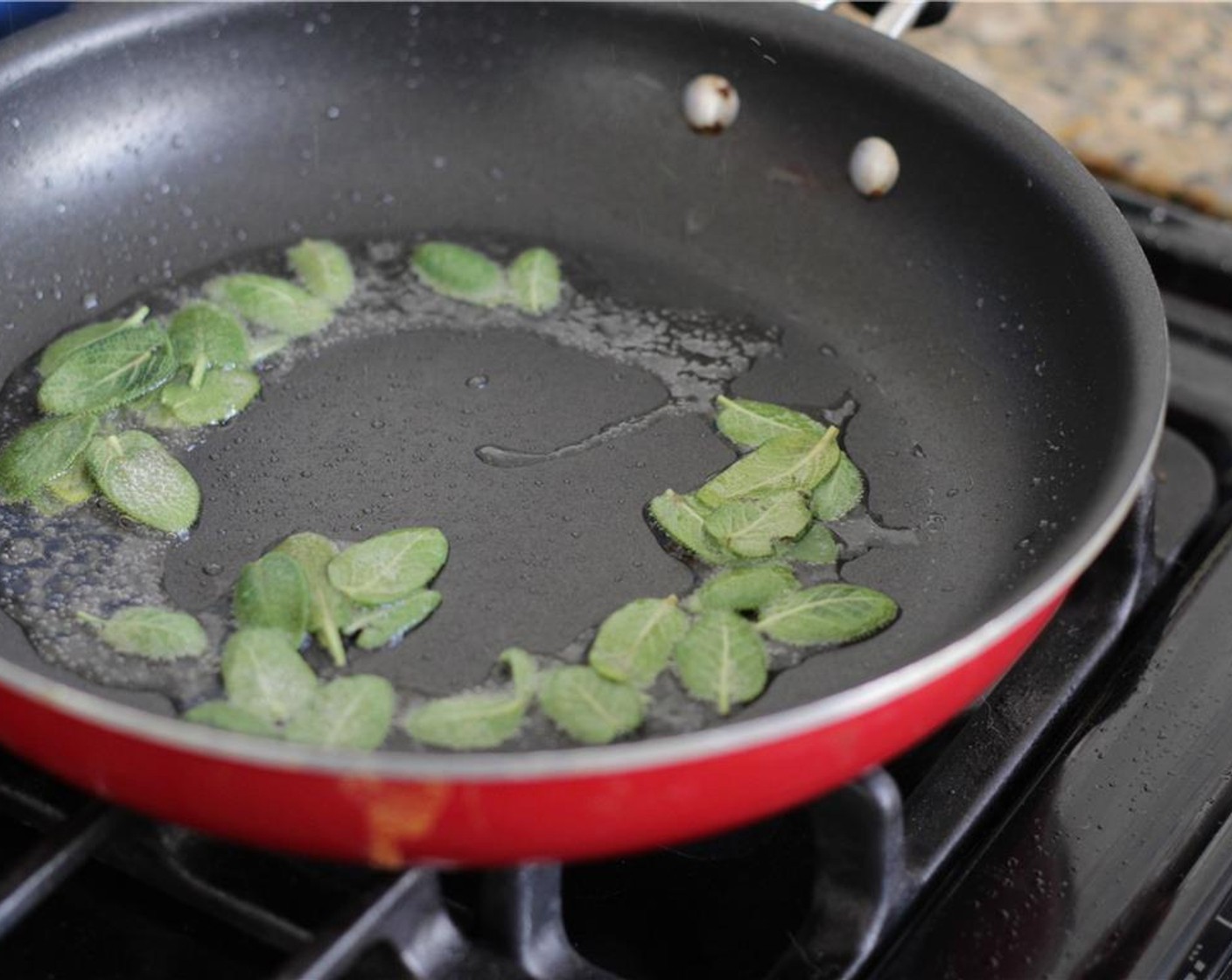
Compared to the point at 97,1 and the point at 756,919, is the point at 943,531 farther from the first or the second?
the point at 97,1

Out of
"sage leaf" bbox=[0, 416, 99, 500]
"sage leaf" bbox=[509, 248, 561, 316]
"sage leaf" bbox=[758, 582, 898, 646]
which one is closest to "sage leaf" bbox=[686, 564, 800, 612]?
"sage leaf" bbox=[758, 582, 898, 646]

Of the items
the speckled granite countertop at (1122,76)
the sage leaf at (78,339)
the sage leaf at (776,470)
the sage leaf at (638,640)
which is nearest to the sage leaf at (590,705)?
the sage leaf at (638,640)

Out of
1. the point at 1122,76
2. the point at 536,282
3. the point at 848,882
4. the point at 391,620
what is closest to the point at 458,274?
the point at 536,282

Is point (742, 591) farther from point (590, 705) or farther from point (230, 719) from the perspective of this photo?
point (230, 719)

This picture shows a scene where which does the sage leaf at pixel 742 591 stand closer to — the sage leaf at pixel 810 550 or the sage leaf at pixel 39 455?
the sage leaf at pixel 810 550

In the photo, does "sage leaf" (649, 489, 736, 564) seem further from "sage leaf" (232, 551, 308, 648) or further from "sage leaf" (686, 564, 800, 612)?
"sage leaf" (232, 551, 308, 648)

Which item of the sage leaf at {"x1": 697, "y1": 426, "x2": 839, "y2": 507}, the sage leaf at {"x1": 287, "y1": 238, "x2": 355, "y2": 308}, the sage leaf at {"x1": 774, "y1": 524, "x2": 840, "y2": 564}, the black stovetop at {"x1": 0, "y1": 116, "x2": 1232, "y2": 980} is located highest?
the sage leaf at {"x1": 287, "y1": 238, "x2": 355, "y2": 308}
